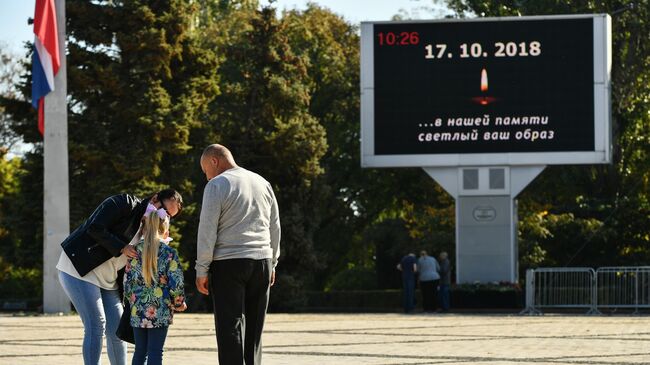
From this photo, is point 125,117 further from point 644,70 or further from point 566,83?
point 644,70

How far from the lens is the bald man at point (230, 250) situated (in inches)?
381

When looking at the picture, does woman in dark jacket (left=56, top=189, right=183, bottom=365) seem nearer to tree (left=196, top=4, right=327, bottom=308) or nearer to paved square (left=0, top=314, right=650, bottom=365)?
paved square (left=0, top=314, right=650, bottom=365)

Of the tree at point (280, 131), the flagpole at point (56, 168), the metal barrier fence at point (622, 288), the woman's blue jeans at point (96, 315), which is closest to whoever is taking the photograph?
the woman's blue jeans at point (96, 315)

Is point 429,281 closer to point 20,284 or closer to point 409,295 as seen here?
point 409,295

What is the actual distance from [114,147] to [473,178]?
31.1 ft

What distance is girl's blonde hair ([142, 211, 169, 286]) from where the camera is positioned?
963 cm

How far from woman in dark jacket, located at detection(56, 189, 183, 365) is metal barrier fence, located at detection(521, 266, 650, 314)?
840 inches

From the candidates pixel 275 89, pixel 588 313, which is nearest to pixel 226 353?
pixel 588 313

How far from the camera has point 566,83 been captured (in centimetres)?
3108

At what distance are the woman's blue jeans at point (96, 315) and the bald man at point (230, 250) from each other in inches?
35.6

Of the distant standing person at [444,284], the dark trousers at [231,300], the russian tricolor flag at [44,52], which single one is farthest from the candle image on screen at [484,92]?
the dark trousers at [231,300]

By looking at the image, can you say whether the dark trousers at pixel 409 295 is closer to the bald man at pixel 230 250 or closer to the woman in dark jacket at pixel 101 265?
the woman in dark jacket at pixel 101 265

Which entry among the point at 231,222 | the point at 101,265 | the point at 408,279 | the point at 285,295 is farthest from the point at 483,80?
the point at 231,222

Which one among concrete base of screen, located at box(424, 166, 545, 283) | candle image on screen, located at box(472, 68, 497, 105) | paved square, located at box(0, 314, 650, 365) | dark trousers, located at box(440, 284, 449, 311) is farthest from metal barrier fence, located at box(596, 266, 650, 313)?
paved square, located at box(0, 314, 650, 365)
